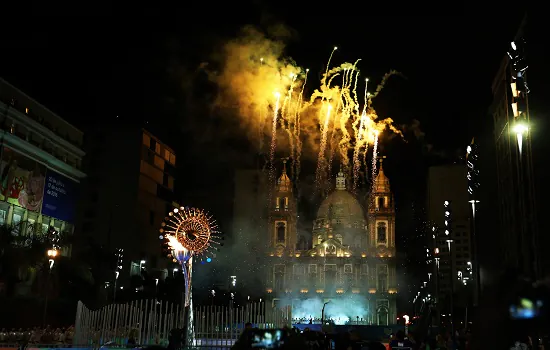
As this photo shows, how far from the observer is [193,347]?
2734cm

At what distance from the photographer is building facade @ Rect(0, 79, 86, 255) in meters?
53.5

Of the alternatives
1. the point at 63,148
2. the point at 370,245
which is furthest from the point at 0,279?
the point at 370,245

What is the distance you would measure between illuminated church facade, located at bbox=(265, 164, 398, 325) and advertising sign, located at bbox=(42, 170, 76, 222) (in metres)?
51.0

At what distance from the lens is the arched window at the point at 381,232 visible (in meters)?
113

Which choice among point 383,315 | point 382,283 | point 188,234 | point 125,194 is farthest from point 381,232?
point 188,234

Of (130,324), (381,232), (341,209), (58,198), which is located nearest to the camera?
(130,324)

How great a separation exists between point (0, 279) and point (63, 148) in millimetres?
27361

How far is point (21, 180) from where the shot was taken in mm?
55594

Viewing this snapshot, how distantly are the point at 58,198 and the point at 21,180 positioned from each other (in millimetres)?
6281

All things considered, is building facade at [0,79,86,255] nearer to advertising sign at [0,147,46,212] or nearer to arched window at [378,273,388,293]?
advertising sign at [0,147,46,212]

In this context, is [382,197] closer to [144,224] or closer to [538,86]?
[144,224]

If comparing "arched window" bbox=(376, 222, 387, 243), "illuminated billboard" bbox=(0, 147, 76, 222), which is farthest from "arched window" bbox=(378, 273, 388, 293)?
"illuminated billboard" bbox=(0, 147, 76, 222)

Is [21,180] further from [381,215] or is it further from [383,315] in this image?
[381,215]

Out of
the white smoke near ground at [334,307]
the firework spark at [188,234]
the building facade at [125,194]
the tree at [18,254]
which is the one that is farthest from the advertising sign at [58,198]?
the white smoke near ground at [334,307]
